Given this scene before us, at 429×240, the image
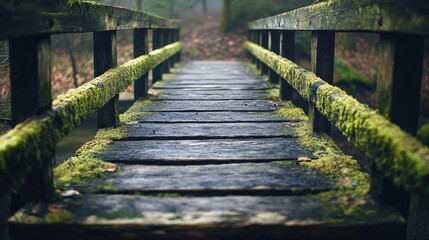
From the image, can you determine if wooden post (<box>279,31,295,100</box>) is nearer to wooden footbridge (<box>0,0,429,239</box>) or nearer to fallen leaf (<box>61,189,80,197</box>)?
wooden footbridge (<box>0,0,429,239</box>)

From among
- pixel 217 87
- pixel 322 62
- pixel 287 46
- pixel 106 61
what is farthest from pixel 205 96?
pixel 322 62

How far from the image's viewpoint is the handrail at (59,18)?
2.15m

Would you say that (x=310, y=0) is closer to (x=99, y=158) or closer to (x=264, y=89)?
(x=264, y=89)

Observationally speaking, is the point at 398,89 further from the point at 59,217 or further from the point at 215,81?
the point at 215,81

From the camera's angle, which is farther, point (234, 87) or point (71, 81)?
point (71, 81)

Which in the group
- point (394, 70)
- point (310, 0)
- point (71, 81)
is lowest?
point (71, 81)

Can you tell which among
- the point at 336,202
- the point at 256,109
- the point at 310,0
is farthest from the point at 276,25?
the point at 336,202

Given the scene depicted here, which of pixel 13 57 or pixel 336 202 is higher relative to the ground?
pixel 13 57

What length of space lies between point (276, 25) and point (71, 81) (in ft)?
25.6

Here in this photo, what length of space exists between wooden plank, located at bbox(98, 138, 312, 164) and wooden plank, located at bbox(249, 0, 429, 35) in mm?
964

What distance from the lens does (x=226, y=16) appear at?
59.8ft

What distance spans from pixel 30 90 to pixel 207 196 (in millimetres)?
1099

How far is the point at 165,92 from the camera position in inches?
285

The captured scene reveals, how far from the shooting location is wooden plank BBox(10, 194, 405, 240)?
2309mm
